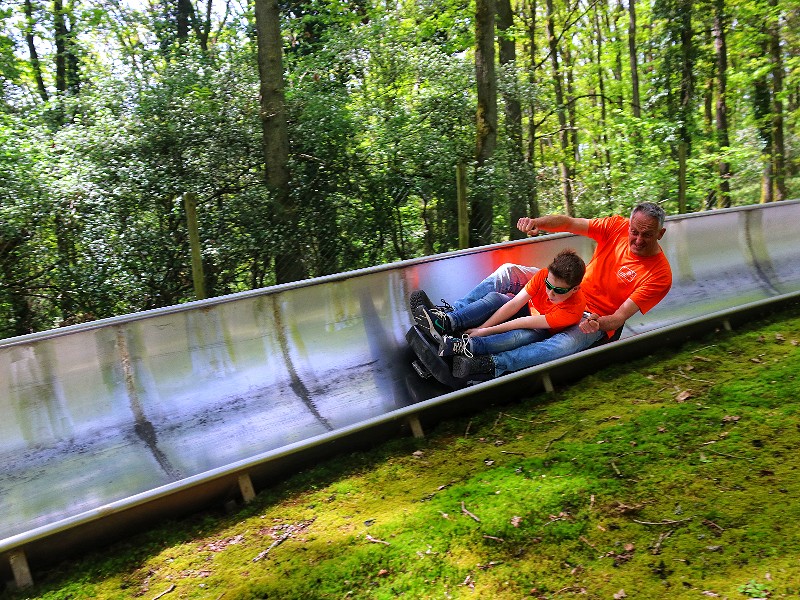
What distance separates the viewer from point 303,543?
3.08 m

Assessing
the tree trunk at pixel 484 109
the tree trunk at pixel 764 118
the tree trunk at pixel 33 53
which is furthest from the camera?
the tree trunk at pixel 764 118

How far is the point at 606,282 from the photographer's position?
4.89 metres

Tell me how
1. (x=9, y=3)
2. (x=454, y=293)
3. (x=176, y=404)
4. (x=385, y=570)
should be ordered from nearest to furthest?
(x=385, y=570), (x=176, y=404), (x=454, y=293), (x=9, y=3)

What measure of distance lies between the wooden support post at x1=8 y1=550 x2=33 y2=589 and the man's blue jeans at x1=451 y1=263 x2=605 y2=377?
2.71 m

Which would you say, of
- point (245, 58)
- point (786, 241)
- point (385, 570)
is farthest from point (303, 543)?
point (245, 58)

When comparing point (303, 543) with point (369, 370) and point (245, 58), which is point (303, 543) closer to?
point (369, 370)

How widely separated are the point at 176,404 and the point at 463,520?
6.88 ft

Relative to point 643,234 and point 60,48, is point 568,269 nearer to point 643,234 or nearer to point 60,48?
point 643,234

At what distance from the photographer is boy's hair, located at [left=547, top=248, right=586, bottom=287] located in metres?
4.30

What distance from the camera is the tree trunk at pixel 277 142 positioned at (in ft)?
23.9

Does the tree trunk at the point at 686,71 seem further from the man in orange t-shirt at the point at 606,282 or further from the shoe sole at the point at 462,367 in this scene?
the shoe sole at the point at 462,367

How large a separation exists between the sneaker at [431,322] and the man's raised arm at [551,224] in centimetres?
81

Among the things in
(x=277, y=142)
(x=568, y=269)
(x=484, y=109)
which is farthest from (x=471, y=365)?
(x=484, y=109)

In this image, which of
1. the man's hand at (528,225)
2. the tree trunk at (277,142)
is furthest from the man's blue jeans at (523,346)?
the tree trunk at (277,142)
